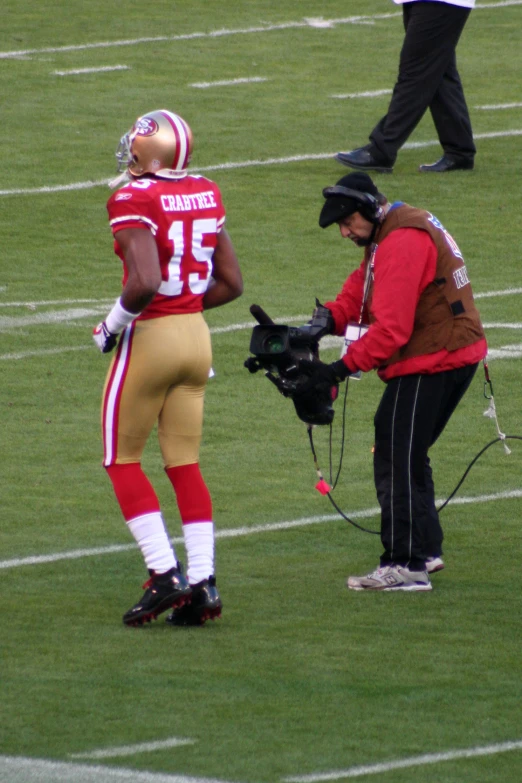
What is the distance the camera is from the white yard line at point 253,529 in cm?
754

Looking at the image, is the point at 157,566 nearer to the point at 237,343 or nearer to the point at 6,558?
the point at 6,558

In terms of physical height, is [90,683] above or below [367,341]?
below

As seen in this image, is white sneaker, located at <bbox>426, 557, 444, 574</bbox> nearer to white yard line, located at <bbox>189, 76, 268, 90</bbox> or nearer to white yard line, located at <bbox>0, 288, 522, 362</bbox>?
white yard line, located at <bbox>0, 288, 522, 362</bbox>

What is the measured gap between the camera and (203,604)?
21.6 feet

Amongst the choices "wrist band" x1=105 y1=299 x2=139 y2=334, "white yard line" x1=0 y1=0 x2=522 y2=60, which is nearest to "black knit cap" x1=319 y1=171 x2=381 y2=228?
"wrist band" x1=105 y1=299 x2=139 y2=334

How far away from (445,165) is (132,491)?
10054 mm

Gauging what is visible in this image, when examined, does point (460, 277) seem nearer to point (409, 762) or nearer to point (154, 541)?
point (154, 541)

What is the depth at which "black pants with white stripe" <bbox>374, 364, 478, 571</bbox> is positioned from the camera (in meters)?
7.05

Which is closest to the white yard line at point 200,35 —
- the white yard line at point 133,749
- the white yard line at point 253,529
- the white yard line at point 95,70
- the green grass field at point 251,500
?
the green grass field at point 251,500

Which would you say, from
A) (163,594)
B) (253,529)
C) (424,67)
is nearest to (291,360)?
(163,594)

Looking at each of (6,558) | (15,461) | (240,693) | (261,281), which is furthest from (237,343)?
(240,693)

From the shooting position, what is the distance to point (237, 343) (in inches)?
457

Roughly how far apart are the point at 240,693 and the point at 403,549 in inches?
57.2

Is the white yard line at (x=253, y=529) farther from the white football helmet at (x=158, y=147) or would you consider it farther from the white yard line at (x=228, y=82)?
the white yard line at (x=228, y=82)
